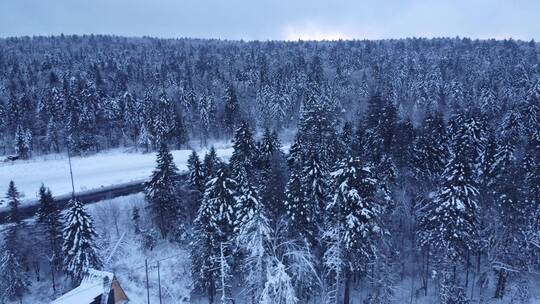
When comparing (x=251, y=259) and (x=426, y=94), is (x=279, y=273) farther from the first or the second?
(x=426, y=94)

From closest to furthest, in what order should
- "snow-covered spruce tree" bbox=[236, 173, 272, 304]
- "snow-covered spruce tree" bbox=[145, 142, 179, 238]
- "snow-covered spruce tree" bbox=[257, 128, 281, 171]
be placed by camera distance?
"snow-covered spruce tree" bbox=[236, 173, 272, 304] < "snow-covered spruce tree" bbox=[145, 142, 179, 238] < "snow-covered spruce tree" bbox=[257, 128, 281, 171]

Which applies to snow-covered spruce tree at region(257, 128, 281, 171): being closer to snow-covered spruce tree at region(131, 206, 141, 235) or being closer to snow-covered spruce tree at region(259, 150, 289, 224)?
snow-covered spruce tree at region(259, 150, 289, 224)

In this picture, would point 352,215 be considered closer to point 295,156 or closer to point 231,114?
point 295,156

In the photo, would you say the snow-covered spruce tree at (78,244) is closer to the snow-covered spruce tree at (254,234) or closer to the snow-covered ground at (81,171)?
the snow-covered spruce tree at (254,234)

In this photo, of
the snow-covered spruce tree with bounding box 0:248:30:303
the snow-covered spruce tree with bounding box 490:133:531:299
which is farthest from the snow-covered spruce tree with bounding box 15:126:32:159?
the snow-covered spruce tree with bounding box 490:133:531:299

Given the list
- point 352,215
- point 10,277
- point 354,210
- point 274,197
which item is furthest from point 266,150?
point 10,277

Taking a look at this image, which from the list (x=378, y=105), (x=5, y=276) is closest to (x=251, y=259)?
(x=5, y=276)

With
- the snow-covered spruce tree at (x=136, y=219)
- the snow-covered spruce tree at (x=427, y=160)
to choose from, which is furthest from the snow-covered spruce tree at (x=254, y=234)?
the snow-covered spruce tree at (x=427, y=160)
